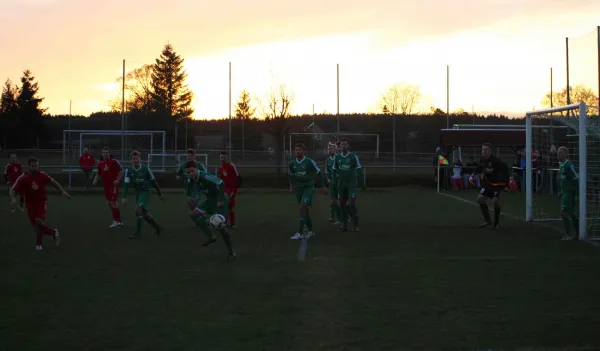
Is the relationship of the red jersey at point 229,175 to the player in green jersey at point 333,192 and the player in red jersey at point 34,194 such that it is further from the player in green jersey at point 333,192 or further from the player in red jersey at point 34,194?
the player in red jersey at point 34,194

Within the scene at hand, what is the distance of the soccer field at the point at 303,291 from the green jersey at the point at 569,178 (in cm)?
116

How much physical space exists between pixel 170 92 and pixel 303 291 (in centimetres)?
5088

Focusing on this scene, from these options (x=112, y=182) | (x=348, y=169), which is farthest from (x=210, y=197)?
(x=112, y=182)

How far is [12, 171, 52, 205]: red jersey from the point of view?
1277cm

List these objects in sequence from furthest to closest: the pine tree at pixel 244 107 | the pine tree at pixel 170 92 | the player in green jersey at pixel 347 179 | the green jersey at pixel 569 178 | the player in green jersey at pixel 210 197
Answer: the pine tree at pixel 170 92
the pine tree at pixel 244 107
the player in green jersey at pixel 347 179
the green jersey at pixel 569 178
the player in green jersey at pixel 210 197

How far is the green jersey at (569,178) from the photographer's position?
44.6ft

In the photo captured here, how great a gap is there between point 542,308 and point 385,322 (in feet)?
6.20

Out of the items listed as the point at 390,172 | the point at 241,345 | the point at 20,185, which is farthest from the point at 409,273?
the point at 390,172

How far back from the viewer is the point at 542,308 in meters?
7.64

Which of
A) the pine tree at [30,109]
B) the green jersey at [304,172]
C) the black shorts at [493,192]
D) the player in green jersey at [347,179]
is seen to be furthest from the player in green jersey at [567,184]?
the pine tree at [30,109]

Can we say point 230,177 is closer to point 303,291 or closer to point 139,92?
point 303,291

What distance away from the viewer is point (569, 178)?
13602mm

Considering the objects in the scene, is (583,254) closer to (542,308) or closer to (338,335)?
(542,308)

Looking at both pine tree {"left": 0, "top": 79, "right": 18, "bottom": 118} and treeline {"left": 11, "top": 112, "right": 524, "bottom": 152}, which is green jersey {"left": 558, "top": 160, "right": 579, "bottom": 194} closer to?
treeline {"left": 11, "top": 112, "right": 524, "bottom": 152}
